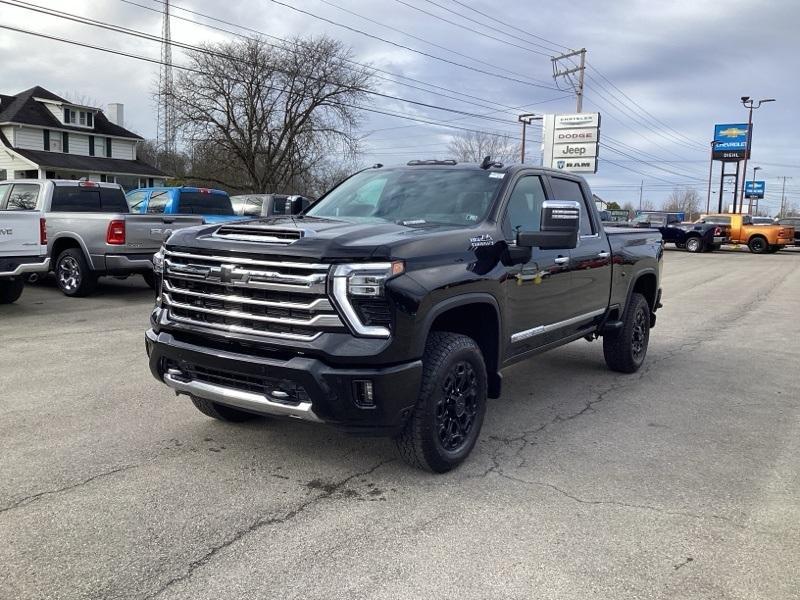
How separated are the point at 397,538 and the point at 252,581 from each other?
743 mm

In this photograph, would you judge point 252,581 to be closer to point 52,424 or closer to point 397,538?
Answer: point 397,538

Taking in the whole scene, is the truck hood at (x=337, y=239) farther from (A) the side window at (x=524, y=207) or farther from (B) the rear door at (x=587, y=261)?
(B) the rear door at (x=587, y=261)

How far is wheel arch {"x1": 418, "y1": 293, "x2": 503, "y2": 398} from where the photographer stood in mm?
4117

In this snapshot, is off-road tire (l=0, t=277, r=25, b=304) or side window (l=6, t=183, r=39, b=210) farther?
side window (l=6, t=183, r=39, b=210)

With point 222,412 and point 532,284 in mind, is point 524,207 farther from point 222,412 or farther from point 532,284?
point 222,412

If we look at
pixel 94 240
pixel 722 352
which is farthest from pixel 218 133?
pixel 722 352

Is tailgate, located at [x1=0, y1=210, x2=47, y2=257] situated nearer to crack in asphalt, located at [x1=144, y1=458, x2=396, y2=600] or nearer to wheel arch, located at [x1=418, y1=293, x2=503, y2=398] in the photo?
crack in asphalt, located at [x1=144, y1=458, x2=396, y2=600]

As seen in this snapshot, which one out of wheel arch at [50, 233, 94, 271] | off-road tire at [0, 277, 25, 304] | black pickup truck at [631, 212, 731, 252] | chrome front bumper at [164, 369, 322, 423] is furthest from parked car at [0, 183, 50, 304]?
black pickup truck at [631, 212, 731, 252]

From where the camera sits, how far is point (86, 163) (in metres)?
43.0

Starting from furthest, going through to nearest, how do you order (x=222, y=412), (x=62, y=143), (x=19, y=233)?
(x=62, y=143)
(x=19, y=233)
(x=222, y=412)

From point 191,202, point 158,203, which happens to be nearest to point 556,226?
point 191,202

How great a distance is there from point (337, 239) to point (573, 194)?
3154 millimetres

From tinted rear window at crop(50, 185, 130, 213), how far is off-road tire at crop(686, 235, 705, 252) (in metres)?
28.2

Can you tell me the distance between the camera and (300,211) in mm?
5750
